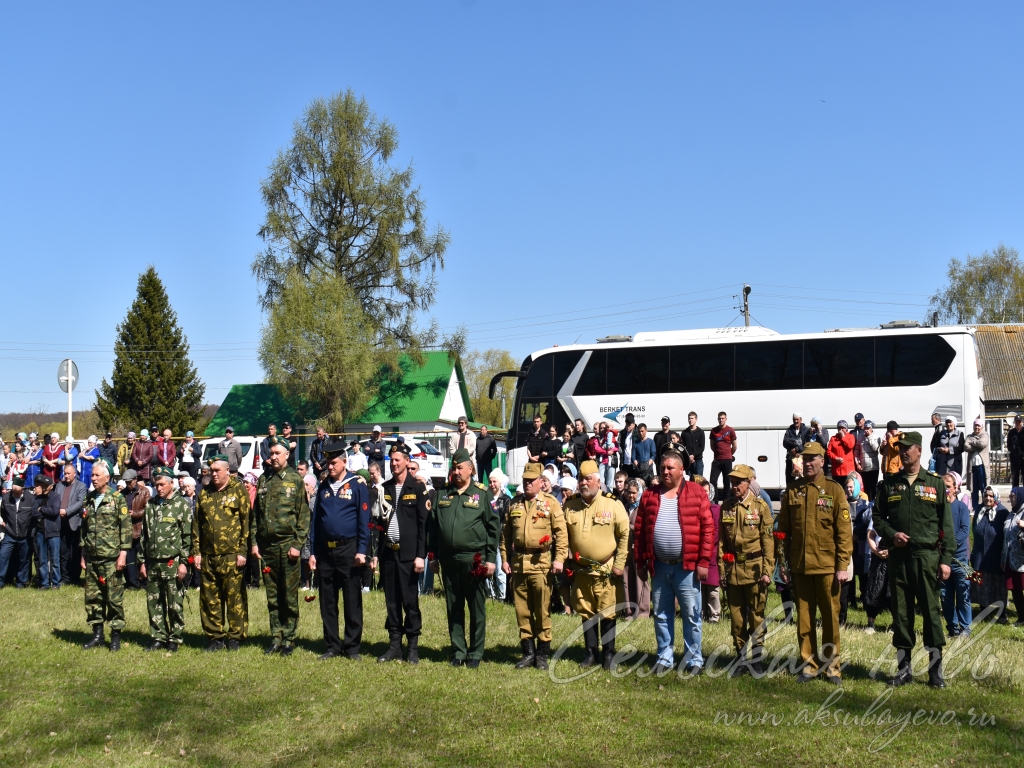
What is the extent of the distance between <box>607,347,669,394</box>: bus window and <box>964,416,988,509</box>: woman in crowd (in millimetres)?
7665

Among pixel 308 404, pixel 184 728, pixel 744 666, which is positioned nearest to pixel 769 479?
pixel 744 666

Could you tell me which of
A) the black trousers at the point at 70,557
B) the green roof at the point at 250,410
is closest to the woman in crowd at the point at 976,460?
the black trousers at the point at 70,557

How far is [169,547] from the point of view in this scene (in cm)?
1041

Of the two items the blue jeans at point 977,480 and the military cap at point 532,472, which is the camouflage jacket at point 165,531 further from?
the blue jeans at point 977,480

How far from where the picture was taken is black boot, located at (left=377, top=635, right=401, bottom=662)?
32.4ft

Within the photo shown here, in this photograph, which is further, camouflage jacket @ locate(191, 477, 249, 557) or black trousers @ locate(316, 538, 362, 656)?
camouflage jacket @ locate(191, 477, 249, 557)

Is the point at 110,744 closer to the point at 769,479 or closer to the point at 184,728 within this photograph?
the point at 184,728

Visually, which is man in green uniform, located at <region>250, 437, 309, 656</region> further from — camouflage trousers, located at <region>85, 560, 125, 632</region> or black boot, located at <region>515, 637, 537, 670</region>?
black boot, located at <region>515, 637, 537, 670</region>

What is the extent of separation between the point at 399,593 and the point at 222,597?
2.01m

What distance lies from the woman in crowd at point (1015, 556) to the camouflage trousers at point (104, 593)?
10.5 m

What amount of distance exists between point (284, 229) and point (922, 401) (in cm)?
3268

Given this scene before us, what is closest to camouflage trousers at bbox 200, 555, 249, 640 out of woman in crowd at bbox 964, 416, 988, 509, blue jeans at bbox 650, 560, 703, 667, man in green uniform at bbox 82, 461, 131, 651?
man in green uniform at bbox 82, 461, 131, 651

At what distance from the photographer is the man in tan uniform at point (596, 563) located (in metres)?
9.48

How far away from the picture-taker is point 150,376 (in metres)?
58.6
